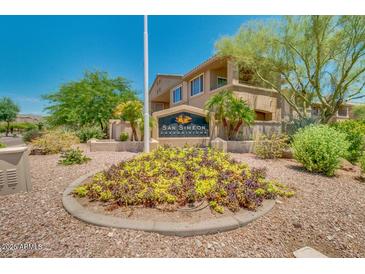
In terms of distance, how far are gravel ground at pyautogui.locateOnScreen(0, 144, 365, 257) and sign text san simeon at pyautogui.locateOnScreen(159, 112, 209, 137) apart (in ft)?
22.2

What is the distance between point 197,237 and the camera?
245 cm

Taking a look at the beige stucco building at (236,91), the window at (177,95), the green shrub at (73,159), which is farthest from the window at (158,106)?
the green shrub at (73,159)

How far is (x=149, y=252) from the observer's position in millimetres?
2170

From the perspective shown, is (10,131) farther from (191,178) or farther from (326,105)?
(326,105)

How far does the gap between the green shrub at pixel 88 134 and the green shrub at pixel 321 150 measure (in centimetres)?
1259

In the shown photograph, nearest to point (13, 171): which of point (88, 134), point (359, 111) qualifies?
point (88, 134)

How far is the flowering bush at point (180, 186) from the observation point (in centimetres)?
310

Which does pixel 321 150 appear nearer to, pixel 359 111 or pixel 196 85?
pixel 196 85

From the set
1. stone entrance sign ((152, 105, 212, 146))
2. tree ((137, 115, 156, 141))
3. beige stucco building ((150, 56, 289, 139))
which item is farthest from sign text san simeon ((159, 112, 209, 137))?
beige stucco building ((150, 56, 289, 139))

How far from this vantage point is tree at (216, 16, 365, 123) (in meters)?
8.54

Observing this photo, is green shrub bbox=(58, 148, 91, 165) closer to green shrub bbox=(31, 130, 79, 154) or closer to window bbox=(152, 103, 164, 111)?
green shrub bbox=(31, 130, 79, 154)

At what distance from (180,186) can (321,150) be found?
4.82 metres
